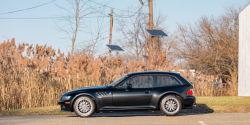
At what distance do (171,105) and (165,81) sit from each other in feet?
2.58

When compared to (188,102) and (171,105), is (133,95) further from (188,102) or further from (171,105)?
(188,102)

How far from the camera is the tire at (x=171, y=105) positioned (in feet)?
37.2

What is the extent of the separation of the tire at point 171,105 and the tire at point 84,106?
2117 mm

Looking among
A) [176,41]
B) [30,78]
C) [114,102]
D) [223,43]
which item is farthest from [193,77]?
[176,41]

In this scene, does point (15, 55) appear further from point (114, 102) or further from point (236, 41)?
point (236, 41)

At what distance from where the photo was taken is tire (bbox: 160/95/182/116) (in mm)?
11328

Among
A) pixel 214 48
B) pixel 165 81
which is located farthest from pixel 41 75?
pixel 214 48

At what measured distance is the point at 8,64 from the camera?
17.2 meters

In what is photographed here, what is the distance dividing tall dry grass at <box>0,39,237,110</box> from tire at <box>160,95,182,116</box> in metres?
6.37

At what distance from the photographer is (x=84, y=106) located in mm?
11359

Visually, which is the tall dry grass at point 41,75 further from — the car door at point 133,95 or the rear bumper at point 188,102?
the rear bumper at point 188,102

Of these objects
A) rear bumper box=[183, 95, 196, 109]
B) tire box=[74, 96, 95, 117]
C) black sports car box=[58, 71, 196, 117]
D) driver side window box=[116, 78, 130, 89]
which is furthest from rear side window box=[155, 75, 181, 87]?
tire box=[74, 96, 95, 117]

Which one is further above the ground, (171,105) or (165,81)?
(165,81)

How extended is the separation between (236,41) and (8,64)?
23.3 metres
